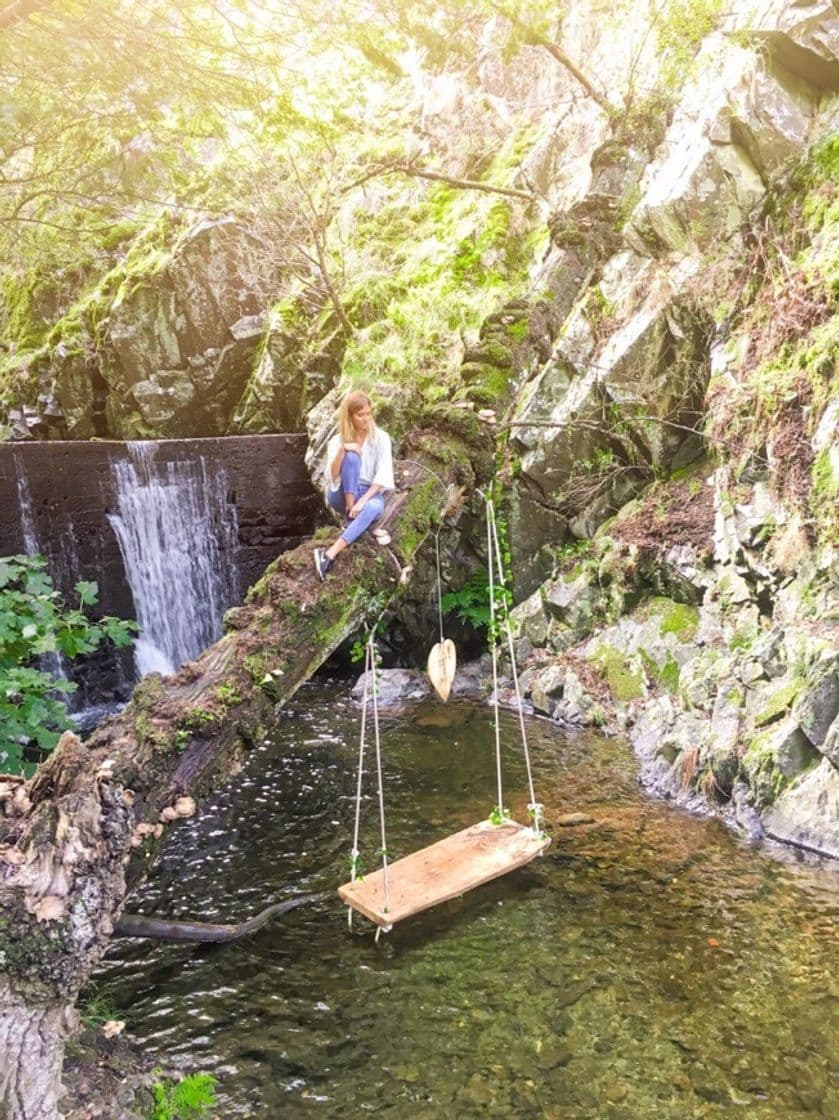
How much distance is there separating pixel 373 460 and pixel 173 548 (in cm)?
695

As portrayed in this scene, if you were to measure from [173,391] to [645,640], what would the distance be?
1047cm

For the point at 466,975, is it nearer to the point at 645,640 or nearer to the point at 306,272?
the point at 645,640

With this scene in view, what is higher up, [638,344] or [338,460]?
[638,344]

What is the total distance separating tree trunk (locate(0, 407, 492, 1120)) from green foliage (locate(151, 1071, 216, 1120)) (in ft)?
2.38

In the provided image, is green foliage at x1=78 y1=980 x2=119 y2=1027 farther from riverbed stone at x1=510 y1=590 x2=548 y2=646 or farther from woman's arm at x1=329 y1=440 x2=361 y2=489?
riverbed stone at x1=510 y1=590 x2=548 y2=646

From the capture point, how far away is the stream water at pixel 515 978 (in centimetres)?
369

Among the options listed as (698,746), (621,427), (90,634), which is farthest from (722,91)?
(90,634)

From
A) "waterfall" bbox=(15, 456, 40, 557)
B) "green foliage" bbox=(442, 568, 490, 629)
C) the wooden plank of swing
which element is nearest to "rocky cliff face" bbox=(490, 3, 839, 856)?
"green foliage" bbox=(442, 568, 490, 629)

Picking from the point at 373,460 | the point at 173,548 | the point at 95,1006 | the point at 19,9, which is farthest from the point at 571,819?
the point at 173,548

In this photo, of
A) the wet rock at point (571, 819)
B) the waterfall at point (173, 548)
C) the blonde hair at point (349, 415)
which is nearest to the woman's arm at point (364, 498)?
the blonde hair at point (349, 415)

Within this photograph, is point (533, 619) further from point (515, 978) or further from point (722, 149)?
point (722, 149)

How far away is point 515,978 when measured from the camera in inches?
177

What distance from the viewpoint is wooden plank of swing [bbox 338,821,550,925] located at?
4389 millimetres

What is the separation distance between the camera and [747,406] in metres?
7.77
